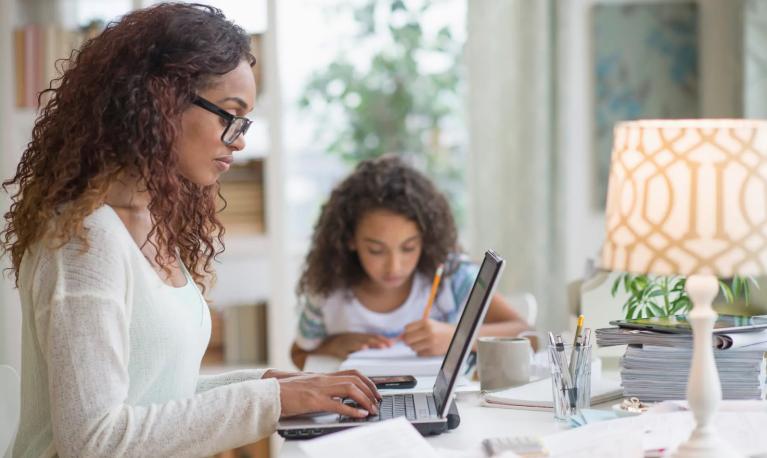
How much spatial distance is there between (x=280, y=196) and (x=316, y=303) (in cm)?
102

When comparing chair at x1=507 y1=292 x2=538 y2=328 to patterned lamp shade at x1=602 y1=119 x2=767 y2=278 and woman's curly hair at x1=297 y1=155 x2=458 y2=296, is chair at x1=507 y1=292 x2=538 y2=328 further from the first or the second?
patterned lamp shade at x1=602 y1=119 x2=767 y2=278

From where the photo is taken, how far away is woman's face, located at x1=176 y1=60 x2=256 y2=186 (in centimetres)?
153

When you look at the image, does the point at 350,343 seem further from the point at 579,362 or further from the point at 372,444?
the point at 372,444

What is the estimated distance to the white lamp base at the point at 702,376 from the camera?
3.88 feet

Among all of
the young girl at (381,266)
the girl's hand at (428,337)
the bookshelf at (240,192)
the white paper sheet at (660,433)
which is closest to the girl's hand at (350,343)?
the young girl at (381,266)

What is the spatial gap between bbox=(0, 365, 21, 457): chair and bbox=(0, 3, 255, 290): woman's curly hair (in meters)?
0.31

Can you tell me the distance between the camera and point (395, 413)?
1.48 m

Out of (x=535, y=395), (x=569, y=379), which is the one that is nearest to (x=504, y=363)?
(x=535, y=395)

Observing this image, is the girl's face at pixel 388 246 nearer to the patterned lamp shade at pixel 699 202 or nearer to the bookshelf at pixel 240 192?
the bookshelf at pixel 240 192

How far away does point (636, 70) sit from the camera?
12.7 ft

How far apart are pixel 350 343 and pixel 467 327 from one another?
0.97 meters

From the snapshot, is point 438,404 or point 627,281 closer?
point 438,404

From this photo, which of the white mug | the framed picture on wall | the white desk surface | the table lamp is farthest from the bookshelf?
the table lamp

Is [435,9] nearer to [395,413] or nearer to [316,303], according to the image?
[316,303]
